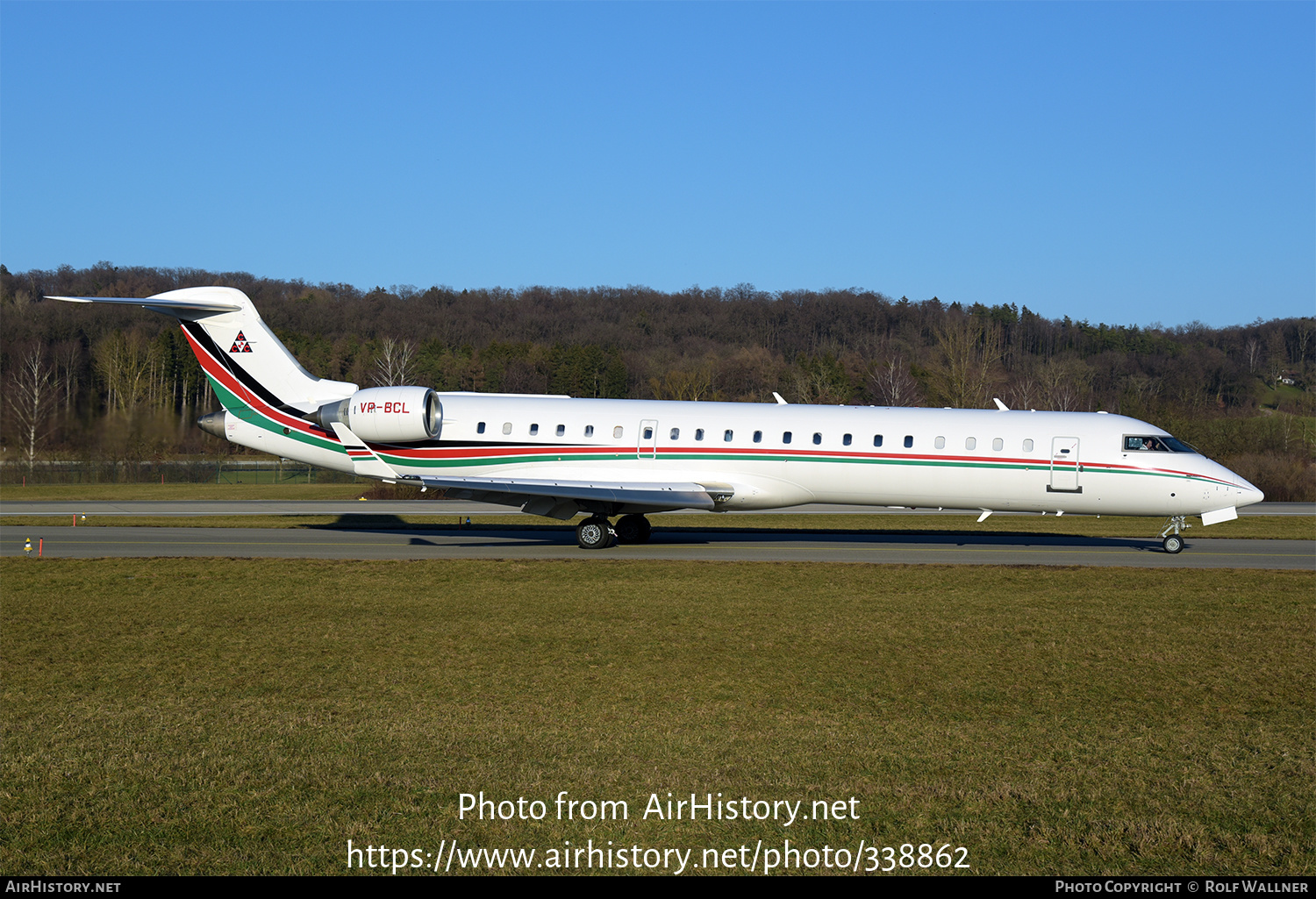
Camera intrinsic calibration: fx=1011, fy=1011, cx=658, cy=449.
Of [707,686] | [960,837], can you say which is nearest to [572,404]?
[707,686]

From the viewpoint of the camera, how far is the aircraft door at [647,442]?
23594 mm

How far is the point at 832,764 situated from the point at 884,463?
51.1 feet

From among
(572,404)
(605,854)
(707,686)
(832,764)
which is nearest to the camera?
(605,854)

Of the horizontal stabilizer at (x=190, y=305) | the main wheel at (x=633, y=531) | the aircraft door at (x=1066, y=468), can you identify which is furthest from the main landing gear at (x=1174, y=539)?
the horizontal stabilizer at (x=190, y=305)

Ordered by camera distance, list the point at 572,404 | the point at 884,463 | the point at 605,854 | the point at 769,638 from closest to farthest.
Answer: the point at 605,854 → the point at 769,638 → the point at 884,463 → the point at 572,404

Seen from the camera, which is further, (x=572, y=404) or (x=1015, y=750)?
(x=572, y=404)

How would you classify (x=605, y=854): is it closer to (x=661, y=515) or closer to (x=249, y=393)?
(x=249, y=393)

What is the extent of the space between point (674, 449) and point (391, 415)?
21.8 ft

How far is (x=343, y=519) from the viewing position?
30.7 m

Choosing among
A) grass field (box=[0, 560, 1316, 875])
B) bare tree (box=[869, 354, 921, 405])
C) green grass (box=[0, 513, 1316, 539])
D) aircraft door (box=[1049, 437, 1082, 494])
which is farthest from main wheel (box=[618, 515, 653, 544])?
bare tree (box=[869, 354, 921, 405])

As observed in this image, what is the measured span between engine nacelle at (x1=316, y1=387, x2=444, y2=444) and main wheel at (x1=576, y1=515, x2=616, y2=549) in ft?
14.1

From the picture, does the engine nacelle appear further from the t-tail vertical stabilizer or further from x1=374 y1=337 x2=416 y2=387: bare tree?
x1=374 y1=337 x2=416 y2=387: bare tree

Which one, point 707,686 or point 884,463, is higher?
point 884,463

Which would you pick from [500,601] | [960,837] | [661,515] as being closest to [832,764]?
[960,837]
